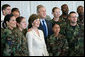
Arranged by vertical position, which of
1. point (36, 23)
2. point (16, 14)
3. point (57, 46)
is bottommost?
point (57, 46)

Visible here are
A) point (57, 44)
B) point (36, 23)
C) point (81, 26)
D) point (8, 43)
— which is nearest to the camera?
point (8, 43)

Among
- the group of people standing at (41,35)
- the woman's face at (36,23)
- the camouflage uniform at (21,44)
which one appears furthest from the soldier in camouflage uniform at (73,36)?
the camouflage uniform at (21,44)

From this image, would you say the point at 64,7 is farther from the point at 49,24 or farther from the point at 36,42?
the point at 36,42

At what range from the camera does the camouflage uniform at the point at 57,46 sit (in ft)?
17.4

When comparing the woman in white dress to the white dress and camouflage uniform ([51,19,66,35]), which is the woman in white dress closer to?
the white dress

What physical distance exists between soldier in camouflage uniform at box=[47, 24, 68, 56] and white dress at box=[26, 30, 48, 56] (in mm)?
209

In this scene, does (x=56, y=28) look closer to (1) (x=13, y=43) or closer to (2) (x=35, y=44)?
(2) (x=35, y=44)

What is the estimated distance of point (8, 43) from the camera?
5.03 metres

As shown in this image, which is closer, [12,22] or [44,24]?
[12,22]

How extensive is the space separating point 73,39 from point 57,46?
299 millimetres

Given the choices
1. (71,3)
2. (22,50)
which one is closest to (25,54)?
(22,50)

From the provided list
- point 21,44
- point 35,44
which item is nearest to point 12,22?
point 21,44

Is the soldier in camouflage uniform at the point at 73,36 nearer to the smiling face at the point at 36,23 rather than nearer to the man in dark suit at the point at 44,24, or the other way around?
the man in dark suit at the point at 44,24

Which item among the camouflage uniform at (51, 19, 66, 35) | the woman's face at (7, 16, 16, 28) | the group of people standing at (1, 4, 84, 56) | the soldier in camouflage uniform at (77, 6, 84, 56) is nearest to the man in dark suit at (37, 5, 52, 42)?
the group of people standing at (1, 4, 84, 56)
